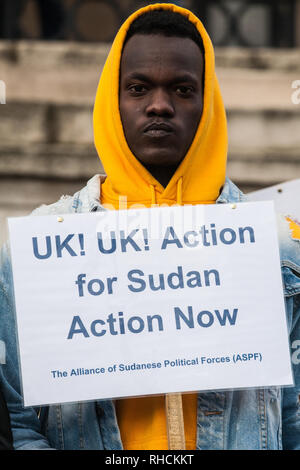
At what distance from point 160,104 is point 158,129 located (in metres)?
0.08

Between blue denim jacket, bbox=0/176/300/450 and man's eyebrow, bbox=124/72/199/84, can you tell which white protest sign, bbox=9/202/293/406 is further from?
man's eyebrow, bbox=124/72/199/84

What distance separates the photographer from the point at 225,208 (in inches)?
110

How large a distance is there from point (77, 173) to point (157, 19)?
5433mm

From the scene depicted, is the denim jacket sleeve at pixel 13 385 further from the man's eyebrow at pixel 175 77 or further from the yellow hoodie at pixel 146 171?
the man's eyebrow at pixel 175 77

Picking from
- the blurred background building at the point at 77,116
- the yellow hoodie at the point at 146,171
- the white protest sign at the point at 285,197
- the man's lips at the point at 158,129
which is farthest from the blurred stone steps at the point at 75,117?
the man's lips at the point at 158,129

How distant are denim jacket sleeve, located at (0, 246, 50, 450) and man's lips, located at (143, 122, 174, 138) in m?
0.59

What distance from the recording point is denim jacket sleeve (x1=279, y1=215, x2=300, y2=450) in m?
2.83

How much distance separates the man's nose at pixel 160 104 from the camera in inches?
109

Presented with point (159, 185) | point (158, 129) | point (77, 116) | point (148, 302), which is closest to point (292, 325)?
point (148, 302)

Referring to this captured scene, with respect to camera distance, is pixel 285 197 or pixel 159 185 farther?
pixel 285 197

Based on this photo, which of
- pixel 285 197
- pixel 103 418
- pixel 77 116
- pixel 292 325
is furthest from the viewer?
pixel 77 116

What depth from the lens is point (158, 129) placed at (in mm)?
2766

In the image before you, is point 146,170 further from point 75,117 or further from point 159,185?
point 75,117
